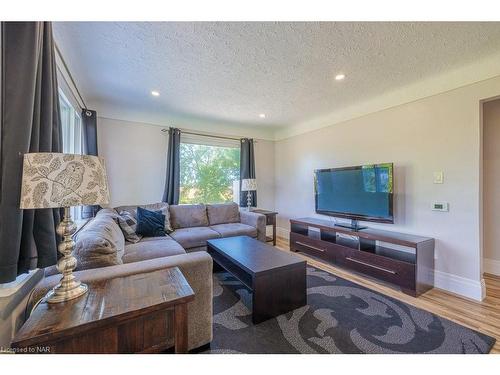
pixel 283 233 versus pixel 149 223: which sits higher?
pixel 149 223

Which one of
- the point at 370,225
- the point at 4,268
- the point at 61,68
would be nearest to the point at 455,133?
the point at 370,225

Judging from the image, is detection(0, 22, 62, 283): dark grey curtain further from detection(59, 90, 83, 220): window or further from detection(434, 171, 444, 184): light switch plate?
detection(434, 171, 444, 184): light switch plate

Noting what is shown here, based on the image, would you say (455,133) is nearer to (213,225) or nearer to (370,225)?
(370,225)

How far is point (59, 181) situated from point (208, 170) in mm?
3412

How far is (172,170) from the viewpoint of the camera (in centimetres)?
370

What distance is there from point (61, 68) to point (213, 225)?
2.69 meters

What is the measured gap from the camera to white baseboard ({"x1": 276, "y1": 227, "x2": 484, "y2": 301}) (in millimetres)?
2172

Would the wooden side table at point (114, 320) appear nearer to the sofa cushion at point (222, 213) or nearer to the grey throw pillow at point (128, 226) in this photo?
the grey throw pillow at point (128, 226)

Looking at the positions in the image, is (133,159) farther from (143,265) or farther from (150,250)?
(143,265)

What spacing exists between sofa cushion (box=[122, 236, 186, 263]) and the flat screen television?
7.66ft

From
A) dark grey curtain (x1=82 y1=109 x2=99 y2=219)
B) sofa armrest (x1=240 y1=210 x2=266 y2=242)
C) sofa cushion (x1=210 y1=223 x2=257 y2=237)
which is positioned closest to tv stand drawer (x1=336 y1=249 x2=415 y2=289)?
sofa armrest (x1=240 y1=210 x2=266 y2=242)

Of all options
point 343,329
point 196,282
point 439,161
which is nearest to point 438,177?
point 439,161
